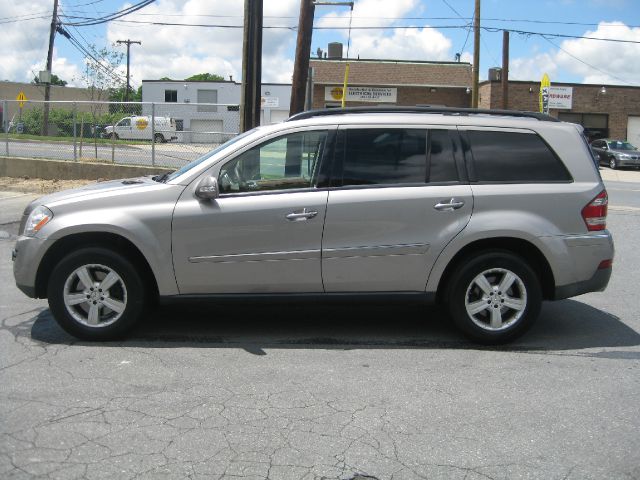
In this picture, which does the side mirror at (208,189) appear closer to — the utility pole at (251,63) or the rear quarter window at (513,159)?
the rear quarter window at (513,159)

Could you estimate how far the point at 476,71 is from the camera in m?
29.2

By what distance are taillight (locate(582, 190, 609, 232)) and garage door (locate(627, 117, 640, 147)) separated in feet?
132

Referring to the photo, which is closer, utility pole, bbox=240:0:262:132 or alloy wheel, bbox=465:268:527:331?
alloy wheel, bbox=465:268:527:331

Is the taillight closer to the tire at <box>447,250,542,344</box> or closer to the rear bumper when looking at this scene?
the rear bumper

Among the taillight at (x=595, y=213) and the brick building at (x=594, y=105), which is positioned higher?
the brick building at (x=594, y=105)

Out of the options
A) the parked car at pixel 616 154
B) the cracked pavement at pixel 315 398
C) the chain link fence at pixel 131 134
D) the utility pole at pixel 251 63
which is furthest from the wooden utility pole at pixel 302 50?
the parked car at pixel 616 154

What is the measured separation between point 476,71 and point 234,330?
1021 inches

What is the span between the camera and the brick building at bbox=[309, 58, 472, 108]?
40.8 metres

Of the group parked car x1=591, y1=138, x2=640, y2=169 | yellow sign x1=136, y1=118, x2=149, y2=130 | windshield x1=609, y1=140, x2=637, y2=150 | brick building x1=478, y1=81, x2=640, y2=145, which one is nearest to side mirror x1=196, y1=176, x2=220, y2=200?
yellow sign x1=136, y1=118, x2=149, y2=130

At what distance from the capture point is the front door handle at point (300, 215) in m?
5.22

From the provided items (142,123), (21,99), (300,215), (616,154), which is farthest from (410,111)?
(616,154)

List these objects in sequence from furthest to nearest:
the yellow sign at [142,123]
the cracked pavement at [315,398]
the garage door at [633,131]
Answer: the garage door at [633,131] < the yellow sign at [142,123] < the cracked pavement at [315,398]

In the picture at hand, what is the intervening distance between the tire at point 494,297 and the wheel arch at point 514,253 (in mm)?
75

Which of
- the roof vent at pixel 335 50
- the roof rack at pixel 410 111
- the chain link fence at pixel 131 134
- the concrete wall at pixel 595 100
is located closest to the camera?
the roof rack at pixel 410 111
